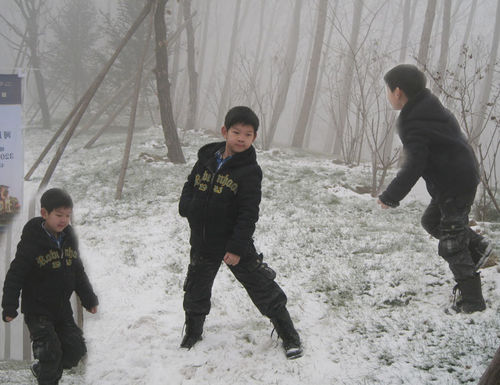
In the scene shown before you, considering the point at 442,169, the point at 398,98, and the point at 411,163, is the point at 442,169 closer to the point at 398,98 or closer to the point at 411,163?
the point at 411,163

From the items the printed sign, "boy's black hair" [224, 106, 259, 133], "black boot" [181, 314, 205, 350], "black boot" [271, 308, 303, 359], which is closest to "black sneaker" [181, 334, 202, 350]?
"black boot" [181, 314, 205, 350]

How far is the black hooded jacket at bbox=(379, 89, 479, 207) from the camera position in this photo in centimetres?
277

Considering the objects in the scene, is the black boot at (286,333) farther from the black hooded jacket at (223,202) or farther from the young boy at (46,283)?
the young boy at (46,283)

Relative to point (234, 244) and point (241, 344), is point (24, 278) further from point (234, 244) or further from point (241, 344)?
point (241, 344)

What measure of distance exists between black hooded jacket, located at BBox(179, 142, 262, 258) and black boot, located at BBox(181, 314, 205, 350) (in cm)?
67

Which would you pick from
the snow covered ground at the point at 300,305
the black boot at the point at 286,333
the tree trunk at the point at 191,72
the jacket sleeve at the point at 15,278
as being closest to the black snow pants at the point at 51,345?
the jacket sleeve at the point at 15,278

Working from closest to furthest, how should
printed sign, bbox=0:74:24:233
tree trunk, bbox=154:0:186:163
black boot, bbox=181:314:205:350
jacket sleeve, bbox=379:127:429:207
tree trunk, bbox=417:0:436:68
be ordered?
jacket sleeve, bbox=379:127:429:207 → black boot, bbox=181:314:205:350 → printed sign, bbox=0:74:24:233 → tree trunk, bbox=154:0:186:163 → tree trunk, bbox=417:0:436:68

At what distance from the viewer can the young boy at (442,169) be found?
2781mm

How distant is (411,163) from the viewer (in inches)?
109

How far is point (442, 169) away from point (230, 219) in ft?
5.54

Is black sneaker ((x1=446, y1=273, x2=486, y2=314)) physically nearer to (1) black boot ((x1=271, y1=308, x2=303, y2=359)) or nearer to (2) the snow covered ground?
(2) the snow covered ground

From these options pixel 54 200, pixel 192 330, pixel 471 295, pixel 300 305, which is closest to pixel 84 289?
pixel 54 200

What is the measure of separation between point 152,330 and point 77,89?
2063cm

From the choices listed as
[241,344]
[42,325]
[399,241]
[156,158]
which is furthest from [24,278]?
[156,158]
